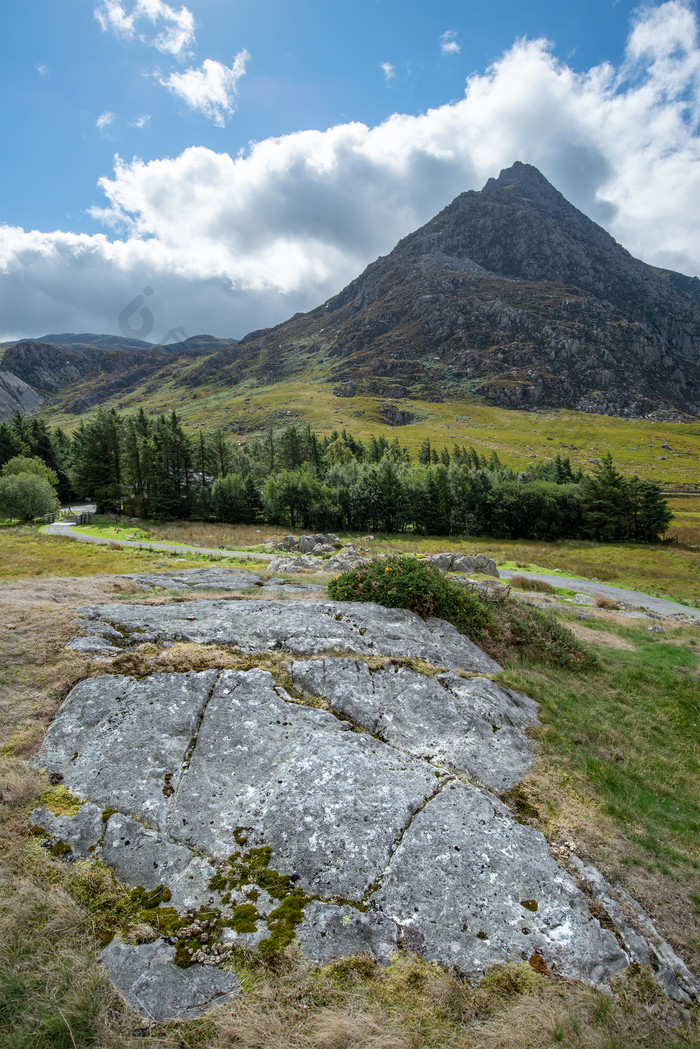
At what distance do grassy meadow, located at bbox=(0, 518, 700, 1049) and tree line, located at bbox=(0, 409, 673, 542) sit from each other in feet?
205

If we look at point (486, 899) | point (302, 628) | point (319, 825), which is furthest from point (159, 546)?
point (486, 899)

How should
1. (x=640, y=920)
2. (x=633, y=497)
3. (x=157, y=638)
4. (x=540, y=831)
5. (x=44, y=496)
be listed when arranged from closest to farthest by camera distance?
(x=640, y=920)
(x=540, y=831)
(x=157, y=638)
(x=44, y=496)
(x=633, y=497)

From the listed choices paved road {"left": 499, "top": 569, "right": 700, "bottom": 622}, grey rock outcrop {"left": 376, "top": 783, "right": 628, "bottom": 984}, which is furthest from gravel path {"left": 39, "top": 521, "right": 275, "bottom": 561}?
grey rock outcrop {"left": 376, "top": 783, "right": 628, "bottom": 984}

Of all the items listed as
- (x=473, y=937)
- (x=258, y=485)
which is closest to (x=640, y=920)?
(x=473, y=937)

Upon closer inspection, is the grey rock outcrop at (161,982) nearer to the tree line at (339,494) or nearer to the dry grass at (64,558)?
the dry grass at (64,558)

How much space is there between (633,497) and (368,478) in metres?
46.4

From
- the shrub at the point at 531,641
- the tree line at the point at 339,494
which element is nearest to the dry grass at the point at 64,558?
the shrub at the point at 531,641

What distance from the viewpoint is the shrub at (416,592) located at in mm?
14328

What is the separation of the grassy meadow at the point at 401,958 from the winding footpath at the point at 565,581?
1106 inches

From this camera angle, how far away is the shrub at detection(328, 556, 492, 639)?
47.0 feet

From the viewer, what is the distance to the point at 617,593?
41.8 metres

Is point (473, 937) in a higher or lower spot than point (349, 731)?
lower

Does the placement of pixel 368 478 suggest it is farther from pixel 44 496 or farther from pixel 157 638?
pixel 157 638

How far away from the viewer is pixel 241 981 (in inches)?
185
